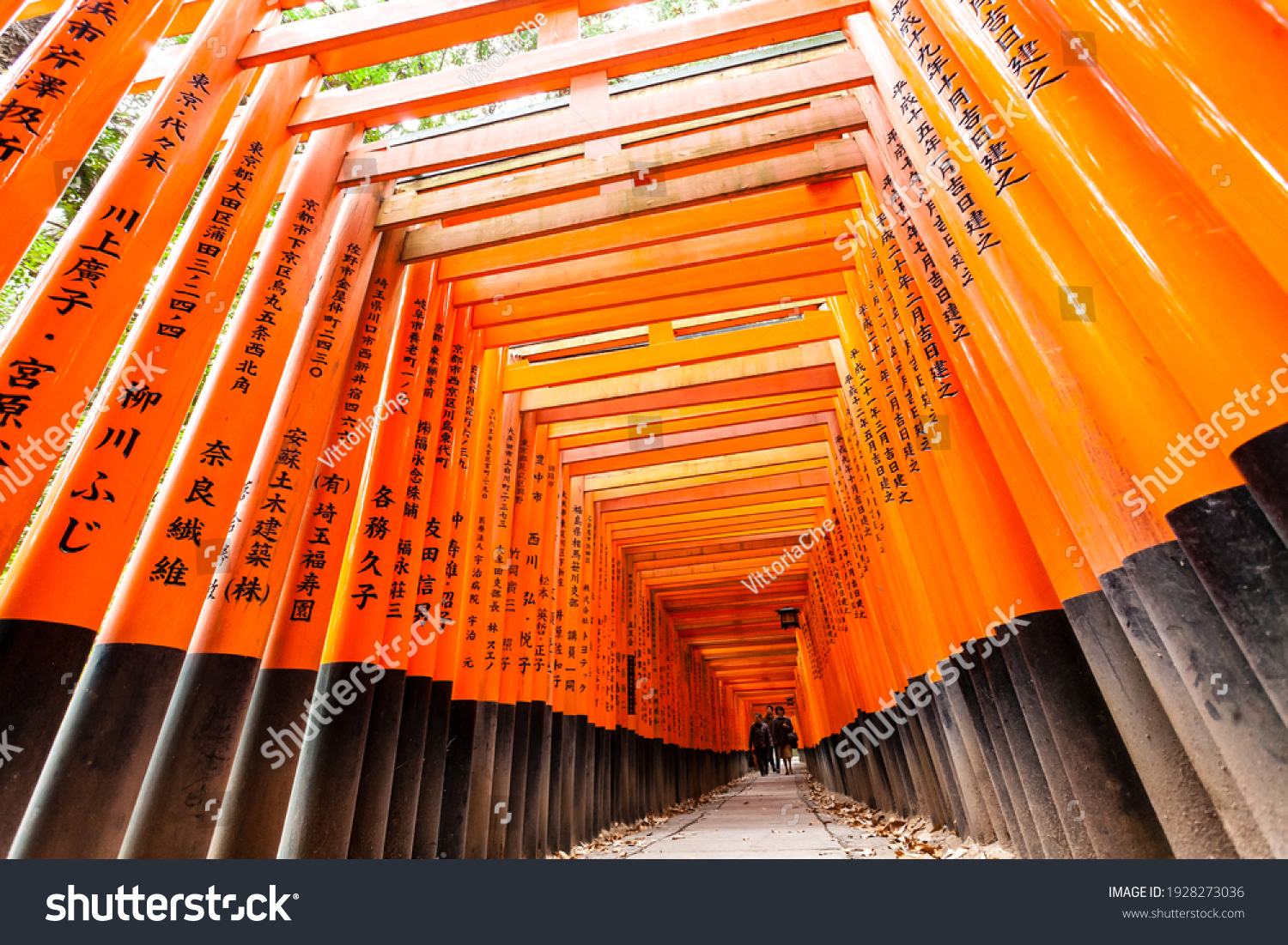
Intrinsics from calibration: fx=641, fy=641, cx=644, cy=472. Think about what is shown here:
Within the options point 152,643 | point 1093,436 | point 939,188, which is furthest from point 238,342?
point 1093,436

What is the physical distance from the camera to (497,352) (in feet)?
20.6

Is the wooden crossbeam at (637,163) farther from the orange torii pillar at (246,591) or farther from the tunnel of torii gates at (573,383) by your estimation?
the orange torii pillar at (246,591)

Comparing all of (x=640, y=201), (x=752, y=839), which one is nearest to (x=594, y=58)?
(x=640, y=201)

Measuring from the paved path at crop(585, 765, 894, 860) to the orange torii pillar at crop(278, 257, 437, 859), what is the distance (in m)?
1.63

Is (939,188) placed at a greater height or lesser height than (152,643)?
greater

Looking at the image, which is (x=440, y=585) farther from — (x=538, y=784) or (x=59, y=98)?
(x=59, y=98)

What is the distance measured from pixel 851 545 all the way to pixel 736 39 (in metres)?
5.15

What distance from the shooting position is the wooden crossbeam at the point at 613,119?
3803 millimetres

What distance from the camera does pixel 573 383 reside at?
266 inches

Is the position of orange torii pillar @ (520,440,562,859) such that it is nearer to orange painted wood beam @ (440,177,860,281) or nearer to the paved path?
the paved path

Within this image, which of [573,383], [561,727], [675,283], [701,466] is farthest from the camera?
[701,466]

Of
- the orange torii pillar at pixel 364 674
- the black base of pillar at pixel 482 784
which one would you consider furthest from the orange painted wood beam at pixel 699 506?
the orange torii pillar at pixel 364 674

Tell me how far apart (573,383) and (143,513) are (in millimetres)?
4463

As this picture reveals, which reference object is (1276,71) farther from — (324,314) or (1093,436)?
(324,314)
